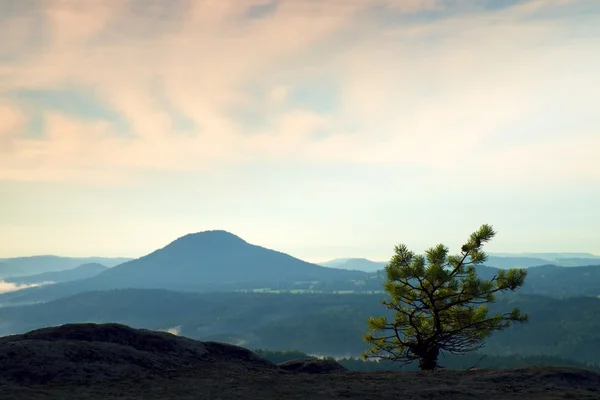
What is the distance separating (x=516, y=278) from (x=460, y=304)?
4.54 m

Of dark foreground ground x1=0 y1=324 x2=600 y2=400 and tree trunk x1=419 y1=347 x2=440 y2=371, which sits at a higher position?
dark foreground ground x1=0 y1=324 x2=600 y2=400

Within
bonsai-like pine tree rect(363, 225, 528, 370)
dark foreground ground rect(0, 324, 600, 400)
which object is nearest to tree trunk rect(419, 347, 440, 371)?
bonsai-like pine tree rect(363, 225, 528, 370)

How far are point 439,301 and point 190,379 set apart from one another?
825 inches

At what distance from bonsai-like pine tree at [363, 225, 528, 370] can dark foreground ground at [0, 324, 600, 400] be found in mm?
7820

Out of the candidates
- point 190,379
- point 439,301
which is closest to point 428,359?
point 439,301

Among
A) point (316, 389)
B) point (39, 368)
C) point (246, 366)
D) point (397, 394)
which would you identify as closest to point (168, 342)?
point (246, 366)

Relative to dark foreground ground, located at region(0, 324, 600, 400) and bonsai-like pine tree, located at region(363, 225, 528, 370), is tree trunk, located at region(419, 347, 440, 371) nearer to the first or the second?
bonsai-like pine tree, located at region(363, 225, 528, 370)

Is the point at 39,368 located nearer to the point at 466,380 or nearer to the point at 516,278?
the point at 466,380

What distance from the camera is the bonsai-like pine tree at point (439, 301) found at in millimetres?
36094

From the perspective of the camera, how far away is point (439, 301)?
39719 millimetres

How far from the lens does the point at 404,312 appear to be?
39.2 m

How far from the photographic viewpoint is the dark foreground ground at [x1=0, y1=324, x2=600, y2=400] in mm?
24109

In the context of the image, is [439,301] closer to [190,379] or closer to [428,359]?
[428,359]

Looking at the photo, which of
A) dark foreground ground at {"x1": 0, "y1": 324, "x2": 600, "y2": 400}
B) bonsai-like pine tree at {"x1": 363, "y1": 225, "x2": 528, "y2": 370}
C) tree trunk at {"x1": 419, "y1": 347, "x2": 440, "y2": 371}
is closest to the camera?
dark foreground ground at {"x1": 0, "y1": 324, "x2": 600, "y2": 400}
